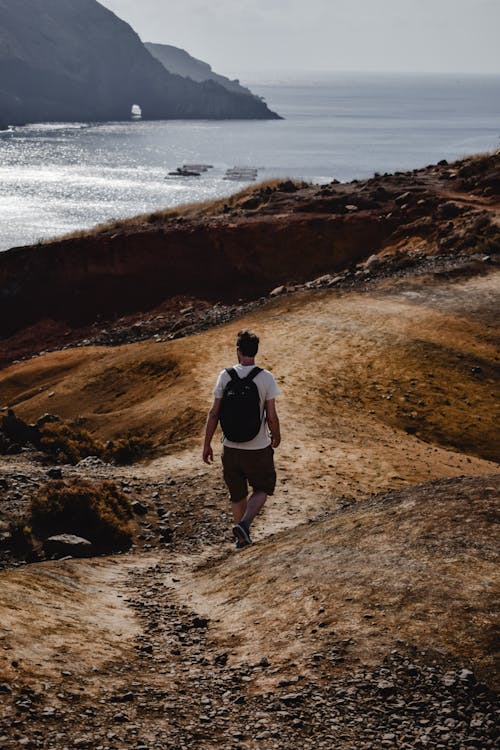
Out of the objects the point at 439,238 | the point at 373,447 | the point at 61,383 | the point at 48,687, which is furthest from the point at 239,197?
the point at 48,687

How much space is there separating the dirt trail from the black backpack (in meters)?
Answer: 1.48

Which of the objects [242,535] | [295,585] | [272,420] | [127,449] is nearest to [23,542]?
[242,535]

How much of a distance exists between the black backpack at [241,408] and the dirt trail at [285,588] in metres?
1.48

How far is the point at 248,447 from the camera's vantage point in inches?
408

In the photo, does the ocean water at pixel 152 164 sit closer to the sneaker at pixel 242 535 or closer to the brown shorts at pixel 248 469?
the sneaker at pixel 242 535

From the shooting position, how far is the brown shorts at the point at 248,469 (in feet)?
34.2

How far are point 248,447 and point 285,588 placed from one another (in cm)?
203

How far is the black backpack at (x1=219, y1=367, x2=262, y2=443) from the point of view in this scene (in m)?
9.95

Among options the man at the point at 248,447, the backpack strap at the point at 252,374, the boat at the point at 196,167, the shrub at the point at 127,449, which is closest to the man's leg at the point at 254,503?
the man at the point at 248,447

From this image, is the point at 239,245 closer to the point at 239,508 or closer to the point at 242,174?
the point at 239,508

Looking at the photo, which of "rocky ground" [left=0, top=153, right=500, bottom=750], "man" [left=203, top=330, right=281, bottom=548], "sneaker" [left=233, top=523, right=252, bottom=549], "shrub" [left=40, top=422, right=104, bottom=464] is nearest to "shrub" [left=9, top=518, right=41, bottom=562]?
"rocky ground" [left=0, top=153, right=500, bottom=750]

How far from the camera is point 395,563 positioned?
863 centimetres

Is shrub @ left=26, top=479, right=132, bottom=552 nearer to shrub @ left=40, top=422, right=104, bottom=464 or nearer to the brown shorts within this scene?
the brown shorts

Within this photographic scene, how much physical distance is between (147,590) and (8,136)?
200 m
